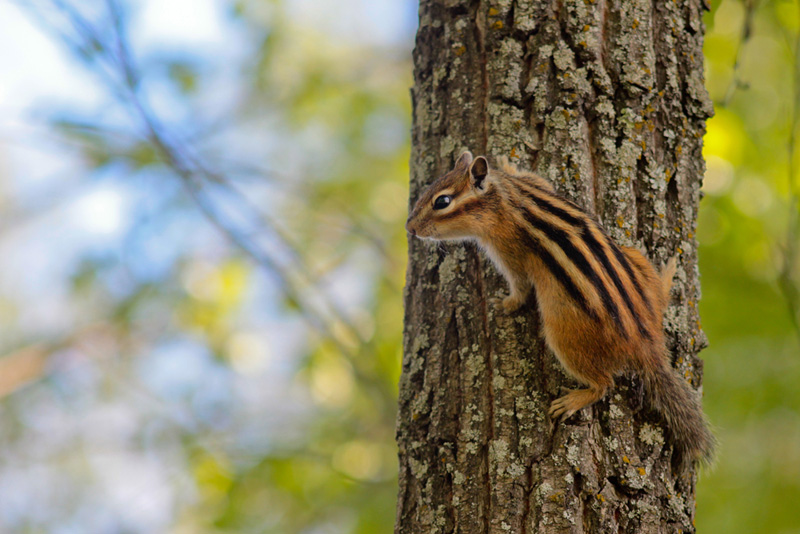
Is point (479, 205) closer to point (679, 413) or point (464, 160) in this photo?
point (464, 160)

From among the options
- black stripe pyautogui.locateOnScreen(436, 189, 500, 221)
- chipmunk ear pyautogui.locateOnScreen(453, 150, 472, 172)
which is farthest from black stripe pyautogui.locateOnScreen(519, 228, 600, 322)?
chipmunk ear pyautogui.locateOnScreen(453, 150, 472, 172)

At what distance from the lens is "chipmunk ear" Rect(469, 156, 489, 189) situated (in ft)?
8.38

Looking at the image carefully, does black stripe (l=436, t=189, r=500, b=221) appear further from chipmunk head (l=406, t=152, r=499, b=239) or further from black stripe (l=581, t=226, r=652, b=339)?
black stripe (l=581, t=226, r=652, b=339)

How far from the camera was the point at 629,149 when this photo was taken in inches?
98.3

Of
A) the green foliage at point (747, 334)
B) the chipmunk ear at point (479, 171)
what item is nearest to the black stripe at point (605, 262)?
the chipmunk ear at point (479, 171)

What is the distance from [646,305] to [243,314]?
5.66m

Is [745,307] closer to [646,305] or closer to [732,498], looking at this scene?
[732,498]

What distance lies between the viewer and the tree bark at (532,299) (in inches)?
83.4

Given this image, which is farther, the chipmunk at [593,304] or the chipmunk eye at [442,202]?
the chipmunk eye at [442,202]

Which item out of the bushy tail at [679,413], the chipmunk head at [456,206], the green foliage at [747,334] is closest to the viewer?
the bushy tail at [679,413]

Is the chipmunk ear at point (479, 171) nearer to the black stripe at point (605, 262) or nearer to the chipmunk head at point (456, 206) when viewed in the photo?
the chipmunk head at point (456, 206)

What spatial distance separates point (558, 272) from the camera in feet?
7.84

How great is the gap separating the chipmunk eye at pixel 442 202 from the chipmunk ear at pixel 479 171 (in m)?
0.13

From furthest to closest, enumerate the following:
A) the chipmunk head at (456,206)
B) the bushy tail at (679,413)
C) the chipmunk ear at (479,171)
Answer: the chipmunk head at (456,206), the chipmunk ear at (479,171), the bushy tail at (679,413)
